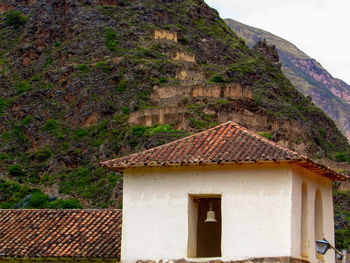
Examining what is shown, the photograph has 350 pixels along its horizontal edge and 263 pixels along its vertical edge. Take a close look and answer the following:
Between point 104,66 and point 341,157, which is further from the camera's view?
point 341,157

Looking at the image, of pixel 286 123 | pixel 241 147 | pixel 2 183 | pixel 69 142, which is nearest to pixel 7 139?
pixel 69 142

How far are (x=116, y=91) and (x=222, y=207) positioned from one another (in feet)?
280

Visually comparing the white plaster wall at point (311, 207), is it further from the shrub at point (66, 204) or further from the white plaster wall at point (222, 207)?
the shrub at point (66, 204)

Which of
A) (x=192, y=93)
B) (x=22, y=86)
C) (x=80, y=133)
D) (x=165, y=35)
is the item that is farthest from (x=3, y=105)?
(x=192, y=93)

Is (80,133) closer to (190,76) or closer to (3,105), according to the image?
(3,105)

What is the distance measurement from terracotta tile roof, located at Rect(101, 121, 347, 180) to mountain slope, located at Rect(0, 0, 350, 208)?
57.6m

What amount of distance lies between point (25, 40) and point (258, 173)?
366ft

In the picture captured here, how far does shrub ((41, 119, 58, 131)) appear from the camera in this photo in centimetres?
10981

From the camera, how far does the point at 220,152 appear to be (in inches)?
1035

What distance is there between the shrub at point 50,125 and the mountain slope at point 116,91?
177 millimetres

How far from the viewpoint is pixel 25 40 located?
133375 mm

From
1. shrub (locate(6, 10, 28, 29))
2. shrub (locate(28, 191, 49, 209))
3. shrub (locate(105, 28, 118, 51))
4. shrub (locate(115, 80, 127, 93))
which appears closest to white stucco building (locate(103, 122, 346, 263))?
shrub (locate(28, 191, 49, 209))

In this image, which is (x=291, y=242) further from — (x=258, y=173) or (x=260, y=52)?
(x=260, y=52)

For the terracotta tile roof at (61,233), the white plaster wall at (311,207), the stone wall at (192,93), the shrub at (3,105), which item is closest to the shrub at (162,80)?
the stone wall at (192,93)
